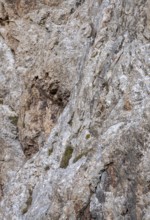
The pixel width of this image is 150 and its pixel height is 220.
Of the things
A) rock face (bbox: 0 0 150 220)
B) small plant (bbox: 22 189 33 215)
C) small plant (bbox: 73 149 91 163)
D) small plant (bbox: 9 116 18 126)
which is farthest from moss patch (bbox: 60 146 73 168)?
small plant (bbox: 9 116 18 126)

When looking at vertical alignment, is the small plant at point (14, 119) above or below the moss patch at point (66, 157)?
below

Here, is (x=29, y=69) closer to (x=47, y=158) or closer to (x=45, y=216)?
(x=47, y=158)

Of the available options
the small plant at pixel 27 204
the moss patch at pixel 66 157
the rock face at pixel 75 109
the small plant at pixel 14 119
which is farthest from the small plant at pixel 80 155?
the small plant at pixel 14 119

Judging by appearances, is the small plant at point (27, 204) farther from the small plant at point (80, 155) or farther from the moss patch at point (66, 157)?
the small plant at point (80, 155)

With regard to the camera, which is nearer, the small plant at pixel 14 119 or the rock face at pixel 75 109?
the rock face at pixel 75 109

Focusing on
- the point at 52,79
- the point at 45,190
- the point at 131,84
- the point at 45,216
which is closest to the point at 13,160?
the point at 52,79

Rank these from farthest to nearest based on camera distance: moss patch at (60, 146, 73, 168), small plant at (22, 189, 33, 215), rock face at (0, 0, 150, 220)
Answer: small plant at (22, 189, 33, 215), moss patch at (60, 146, 73, 168), rock face at (0, 0, 150, 220)

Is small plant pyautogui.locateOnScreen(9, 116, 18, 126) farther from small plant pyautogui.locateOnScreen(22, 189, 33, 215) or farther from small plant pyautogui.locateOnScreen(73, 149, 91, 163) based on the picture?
small plant pyautogui.locateOnScreen(73, 149, 91, 163)

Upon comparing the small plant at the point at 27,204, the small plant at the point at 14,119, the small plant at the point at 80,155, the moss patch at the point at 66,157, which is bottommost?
the small plant at the point at 14,119
